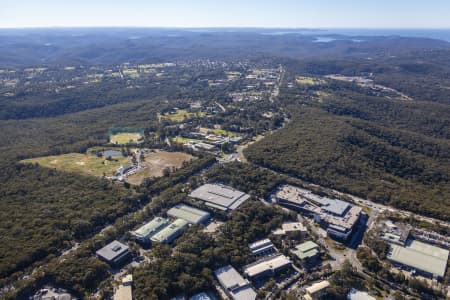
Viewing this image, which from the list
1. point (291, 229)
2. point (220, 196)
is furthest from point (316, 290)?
point (220, 196)

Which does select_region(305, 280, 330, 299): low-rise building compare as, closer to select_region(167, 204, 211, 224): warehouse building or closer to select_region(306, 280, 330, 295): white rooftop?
select_region(306, 280, 330, 295): white rooftop

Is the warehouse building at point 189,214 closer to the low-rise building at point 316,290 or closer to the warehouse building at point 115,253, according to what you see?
the warehouse building at point 115,253

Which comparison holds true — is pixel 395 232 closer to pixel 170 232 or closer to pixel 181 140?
pixel 170 232

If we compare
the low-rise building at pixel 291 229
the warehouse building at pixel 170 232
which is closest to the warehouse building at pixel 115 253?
the warehouse building at pixel 170 232

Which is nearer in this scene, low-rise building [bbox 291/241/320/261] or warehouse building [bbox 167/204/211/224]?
low-rise building [bbox 291/241/320/261]

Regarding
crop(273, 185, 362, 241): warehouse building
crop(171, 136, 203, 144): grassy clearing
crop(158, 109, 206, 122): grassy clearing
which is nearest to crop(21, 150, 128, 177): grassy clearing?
crop(171, 136, 203, 144): grassy clearing

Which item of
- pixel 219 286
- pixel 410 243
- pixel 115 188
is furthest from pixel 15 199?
pixel 410 243
